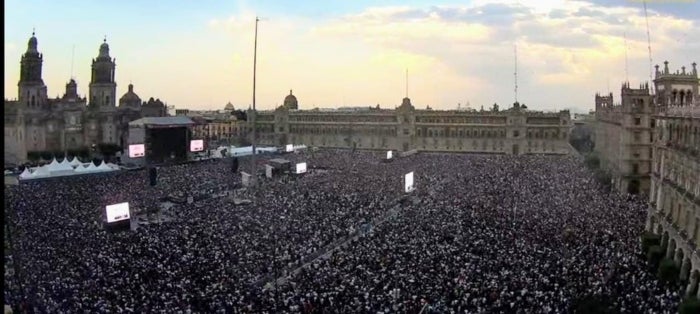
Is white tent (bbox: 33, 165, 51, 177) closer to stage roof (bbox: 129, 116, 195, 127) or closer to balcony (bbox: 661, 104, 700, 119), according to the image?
stage roof (bbox: 129, 116, 195, 127)

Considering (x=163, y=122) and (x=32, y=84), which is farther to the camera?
(x=32, y=84)

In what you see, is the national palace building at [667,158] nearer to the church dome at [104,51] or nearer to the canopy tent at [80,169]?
the canopy tent at [80,169]

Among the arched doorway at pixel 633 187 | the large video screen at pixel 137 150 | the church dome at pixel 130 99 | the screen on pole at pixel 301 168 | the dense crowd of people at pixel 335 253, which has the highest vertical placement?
the church dome at pixel 130 99

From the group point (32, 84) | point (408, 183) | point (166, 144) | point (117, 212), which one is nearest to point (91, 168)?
point (166, 144)

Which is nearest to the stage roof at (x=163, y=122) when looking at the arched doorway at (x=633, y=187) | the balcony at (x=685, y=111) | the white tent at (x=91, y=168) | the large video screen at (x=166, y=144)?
the large video screen at (x=166, y=144)

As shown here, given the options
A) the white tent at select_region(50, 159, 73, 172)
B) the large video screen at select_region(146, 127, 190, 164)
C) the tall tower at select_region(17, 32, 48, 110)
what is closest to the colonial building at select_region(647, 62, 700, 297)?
the white tent at select_region(50, 159, 73, 172)

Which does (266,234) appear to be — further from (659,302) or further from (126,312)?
(659,302)

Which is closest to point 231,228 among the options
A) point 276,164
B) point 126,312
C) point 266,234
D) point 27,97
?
point 266,234

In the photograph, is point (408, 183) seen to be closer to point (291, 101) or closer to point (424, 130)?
point (424, 130)
